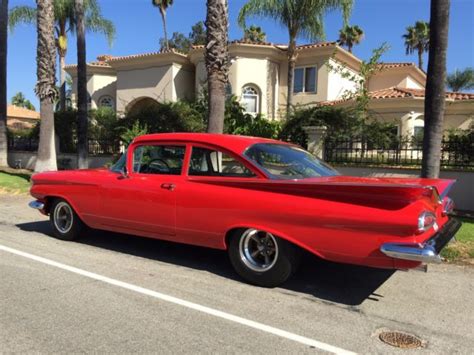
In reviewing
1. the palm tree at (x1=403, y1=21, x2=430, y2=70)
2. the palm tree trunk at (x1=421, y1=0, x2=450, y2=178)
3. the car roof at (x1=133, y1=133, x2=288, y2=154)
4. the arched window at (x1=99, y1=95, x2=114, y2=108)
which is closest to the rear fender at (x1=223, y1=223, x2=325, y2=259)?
the car roof at (x1=133, y1=133, x2=288, y2=154)

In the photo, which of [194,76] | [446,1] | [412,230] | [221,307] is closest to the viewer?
[412,230]

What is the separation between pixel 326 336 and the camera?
391 centimetres

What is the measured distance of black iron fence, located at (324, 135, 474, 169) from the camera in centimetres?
1062

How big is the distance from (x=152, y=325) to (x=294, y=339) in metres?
1.21

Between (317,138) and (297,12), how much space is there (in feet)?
34.3

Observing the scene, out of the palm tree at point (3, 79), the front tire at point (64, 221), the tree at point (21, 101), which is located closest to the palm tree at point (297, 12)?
the palm tree at point (3, 79)

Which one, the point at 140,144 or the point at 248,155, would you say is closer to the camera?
the point at 248,155

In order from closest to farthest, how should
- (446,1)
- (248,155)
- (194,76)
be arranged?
(248,155) → (446,1) → (194,76)

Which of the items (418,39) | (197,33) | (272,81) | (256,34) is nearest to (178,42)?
(197,33)

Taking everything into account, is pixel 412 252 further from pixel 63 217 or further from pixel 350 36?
pixel 350 36

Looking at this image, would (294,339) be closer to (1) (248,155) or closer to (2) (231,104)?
(1) (248,155)

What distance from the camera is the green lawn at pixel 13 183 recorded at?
13.8 metres

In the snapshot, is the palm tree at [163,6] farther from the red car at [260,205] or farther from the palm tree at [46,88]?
the red car at [260,205]

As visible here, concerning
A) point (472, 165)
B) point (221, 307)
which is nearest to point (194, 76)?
point (472, 165)
